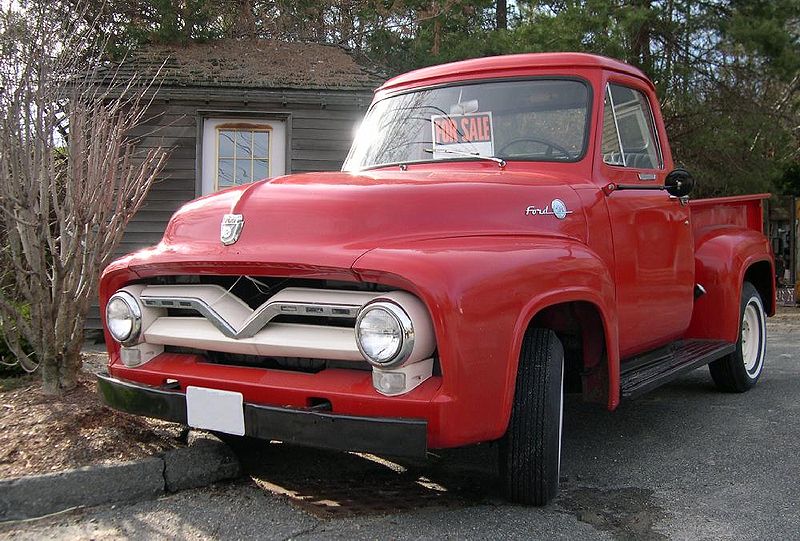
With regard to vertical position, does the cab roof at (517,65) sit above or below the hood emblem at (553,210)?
above

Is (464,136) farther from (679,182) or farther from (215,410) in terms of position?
(215,410)

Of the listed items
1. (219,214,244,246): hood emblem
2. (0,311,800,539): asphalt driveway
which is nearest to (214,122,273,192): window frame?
(0,311,800,539): asphalt driveway

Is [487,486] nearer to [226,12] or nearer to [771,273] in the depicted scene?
[771,273]

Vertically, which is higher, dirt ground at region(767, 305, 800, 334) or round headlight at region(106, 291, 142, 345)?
round headlight at region(106, 291, 142, 345)

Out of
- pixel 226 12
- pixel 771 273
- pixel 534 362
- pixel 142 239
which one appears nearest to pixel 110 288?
pixel 534 362

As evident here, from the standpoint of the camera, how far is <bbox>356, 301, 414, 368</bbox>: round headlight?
7.88 feet

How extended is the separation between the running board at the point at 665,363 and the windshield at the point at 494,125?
1.18 metres

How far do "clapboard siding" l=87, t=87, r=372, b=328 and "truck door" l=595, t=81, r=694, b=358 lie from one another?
7.30 m

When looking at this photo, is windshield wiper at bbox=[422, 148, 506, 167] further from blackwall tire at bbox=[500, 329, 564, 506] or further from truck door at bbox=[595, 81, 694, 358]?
blackwall tire at bbox=[500, 329, 564, 506]

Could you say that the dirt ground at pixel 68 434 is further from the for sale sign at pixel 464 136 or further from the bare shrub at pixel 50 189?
the for sale sign at pixel 464 136

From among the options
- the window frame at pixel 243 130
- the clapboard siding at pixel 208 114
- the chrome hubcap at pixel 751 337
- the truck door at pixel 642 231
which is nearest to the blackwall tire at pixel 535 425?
the truck door at pixel 642 231

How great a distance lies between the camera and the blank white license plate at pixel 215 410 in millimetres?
2715

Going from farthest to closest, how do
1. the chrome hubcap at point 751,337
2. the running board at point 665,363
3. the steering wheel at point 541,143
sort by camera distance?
the chrome hubcap at point 751,337
the steering wheel at point 541,143
the running board at point 665,363

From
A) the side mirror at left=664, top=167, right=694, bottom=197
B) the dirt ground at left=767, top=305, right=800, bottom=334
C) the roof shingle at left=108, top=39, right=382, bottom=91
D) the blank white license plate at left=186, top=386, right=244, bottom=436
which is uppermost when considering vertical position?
the roof shingle at left=108, top=39, right=382, bottom=91
